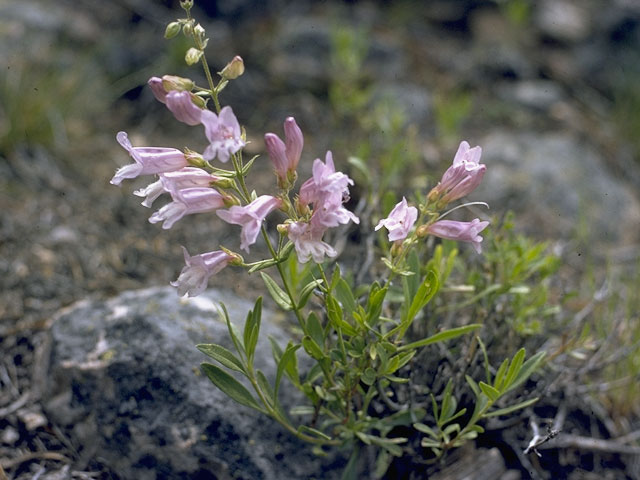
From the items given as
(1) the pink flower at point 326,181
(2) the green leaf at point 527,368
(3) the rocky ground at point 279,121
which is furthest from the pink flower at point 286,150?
(3) the rocky ground at point 279,121

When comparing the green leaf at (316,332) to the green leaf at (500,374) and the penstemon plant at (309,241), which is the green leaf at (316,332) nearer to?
the penstemon plant at (309,241)

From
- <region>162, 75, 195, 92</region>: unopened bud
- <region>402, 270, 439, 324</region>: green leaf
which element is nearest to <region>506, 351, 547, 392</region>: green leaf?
<region>402, 270, 439, 324</region>: green leaf

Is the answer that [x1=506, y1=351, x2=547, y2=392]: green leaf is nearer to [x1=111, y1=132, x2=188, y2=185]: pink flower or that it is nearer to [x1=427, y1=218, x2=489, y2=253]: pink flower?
[x1=427, y1=218, x2=489, y2=253]: pink flower

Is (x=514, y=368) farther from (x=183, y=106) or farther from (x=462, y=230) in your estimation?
(x=183, y=106)

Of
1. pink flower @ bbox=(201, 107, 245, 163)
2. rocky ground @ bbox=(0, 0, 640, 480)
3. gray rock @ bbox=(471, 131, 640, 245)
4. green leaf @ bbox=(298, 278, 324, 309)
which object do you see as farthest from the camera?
gray rock @ bbox=(471, 131, 640, 245)

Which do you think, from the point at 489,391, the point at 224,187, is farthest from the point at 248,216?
the point at 489,391

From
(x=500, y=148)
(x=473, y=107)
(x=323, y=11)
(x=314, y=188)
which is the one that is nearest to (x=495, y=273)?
(x=314, y=188)
